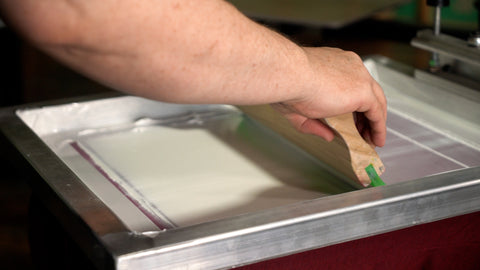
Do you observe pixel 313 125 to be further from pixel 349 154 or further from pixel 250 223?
pixel 250 223

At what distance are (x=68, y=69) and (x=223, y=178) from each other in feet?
11.1

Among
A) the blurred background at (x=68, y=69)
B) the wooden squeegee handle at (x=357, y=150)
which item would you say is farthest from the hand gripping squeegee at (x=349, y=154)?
the blurred background at (x=68, y=69)

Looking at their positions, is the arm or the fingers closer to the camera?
the arm

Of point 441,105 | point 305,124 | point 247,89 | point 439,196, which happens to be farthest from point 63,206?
point 441,105

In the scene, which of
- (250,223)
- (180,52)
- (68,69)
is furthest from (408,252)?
(68,69)

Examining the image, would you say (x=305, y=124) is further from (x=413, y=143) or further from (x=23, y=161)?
(x=23, y=161)

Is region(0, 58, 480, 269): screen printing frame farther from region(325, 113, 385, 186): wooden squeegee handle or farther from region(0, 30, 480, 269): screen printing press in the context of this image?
region(325, 113, 385, 186): wooden squeegee handle

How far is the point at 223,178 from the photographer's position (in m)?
1.16

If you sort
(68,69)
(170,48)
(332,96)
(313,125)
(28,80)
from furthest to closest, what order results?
1. (68,69)
2. (28,80)
3. (313,125)
4. (332,96)
5. (170,48)

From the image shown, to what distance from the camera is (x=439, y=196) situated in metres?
0.94

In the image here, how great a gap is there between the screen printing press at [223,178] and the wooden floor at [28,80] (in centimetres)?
17

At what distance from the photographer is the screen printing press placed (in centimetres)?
81

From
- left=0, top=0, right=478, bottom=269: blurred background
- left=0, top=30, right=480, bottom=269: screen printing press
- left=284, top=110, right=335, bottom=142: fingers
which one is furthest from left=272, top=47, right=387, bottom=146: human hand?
left=0, top=0, right=478, bottom=269: blurred background

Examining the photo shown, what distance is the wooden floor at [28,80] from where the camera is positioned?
2346mm
